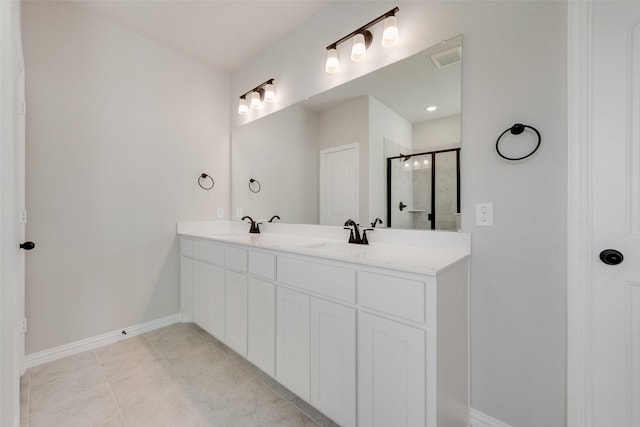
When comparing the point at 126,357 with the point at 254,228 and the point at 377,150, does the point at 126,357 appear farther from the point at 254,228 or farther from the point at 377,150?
the point at 377,150

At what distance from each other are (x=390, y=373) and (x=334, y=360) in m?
0.30

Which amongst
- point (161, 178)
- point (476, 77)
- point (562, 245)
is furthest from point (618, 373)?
point (161, 178)

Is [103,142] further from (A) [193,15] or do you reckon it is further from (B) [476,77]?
(B) [476,77]

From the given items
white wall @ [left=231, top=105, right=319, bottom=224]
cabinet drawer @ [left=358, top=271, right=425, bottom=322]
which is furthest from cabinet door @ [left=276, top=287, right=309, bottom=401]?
white wall @ [left=231, top=105, right=319, bottom=224]

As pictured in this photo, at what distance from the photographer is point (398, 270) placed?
1.11 meters

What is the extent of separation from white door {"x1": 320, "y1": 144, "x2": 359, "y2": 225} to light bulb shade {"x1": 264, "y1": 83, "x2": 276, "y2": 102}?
88 cm

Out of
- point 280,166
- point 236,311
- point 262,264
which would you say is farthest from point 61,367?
point 280,166

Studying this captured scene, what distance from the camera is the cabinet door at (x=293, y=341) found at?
147 centimetres

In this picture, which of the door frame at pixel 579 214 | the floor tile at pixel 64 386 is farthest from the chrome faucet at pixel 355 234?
the floor tile at pixel 64 386

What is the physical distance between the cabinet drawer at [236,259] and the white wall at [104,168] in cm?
100

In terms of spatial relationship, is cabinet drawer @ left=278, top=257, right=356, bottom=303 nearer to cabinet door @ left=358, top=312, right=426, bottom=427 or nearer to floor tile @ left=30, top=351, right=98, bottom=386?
cabinet door @ left=358, top=312, right=426, bottom=427

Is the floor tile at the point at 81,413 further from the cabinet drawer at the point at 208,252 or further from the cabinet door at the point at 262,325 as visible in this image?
the cabinet drawer at the point at 208,252

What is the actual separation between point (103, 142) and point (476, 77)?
2.77 meters

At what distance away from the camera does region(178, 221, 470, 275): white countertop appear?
119 centimetres
